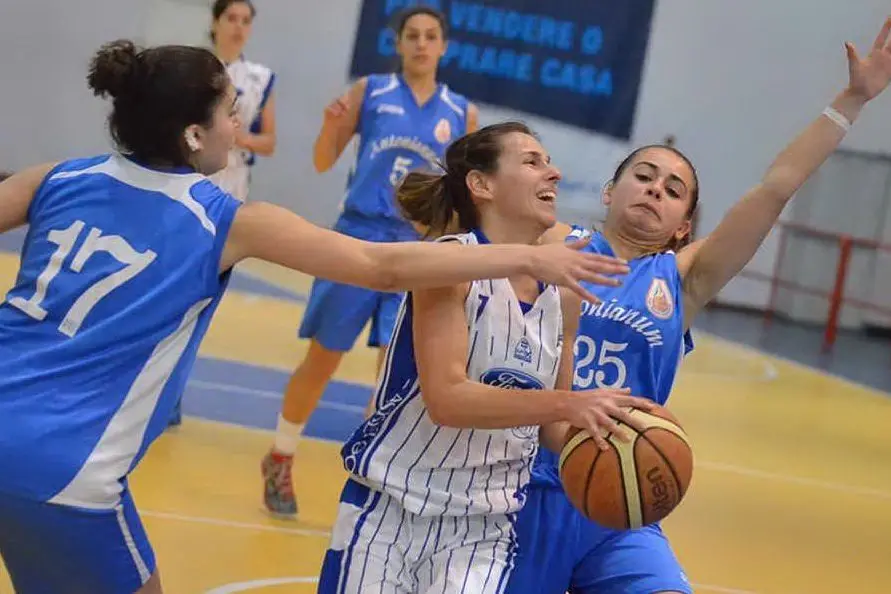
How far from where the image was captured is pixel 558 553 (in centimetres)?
336

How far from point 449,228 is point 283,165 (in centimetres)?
1287

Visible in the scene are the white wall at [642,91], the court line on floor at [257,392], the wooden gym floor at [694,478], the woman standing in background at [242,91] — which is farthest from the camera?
the white wall at [642,91]

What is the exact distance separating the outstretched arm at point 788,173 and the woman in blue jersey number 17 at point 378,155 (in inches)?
94.0

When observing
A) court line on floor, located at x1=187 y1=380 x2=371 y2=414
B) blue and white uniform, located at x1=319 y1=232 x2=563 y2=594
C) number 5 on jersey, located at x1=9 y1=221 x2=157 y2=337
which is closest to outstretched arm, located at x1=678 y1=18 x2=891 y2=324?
blue and white uniform, located at x1=319 y1=232 x2=563 y2=594

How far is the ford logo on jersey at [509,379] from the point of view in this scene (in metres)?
3.10

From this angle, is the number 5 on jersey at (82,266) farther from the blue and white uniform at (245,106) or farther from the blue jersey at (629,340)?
the blue and white uniform at (245,106)

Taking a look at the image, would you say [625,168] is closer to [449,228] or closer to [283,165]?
[449,228]

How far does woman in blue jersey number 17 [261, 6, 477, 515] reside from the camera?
5.85 m

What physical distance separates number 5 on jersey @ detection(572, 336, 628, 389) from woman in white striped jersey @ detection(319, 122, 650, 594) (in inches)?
9.5

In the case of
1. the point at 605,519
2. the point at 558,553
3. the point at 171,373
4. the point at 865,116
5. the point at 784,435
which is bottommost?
the point at 784,435

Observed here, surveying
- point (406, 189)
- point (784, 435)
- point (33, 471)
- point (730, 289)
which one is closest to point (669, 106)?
point (730, 289)

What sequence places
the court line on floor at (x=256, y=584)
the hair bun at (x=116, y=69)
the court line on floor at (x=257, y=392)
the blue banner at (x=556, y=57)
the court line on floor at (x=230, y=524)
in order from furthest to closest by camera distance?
the blue banner at (x=556, y=57), the court line on floor at (x=257, y=392), the court line on floor at (x=230, y=524), the court line on floor at (x=256, y=584), the hair bun at (x=116, y=69)

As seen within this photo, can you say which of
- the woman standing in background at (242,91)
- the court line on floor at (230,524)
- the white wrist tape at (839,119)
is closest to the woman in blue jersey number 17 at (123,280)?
the white wrist tape at (839,119)

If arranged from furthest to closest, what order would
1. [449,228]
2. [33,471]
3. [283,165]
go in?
1. [283,165]
2. [449,228]
3. [33,471]
